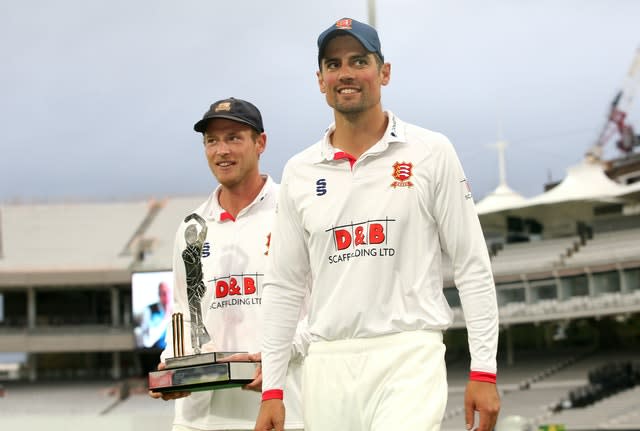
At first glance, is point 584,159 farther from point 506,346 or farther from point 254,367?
point 254,367

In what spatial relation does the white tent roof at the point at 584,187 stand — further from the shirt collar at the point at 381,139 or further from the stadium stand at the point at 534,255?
the shirt collar at the point at 381,139

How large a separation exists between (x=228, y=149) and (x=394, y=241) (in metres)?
1.61

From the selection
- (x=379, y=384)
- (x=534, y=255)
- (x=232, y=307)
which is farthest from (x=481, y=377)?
(x=534, y=255)

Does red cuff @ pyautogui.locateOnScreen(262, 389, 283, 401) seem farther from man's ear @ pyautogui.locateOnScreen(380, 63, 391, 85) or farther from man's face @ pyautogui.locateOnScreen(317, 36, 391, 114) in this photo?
man's ear @ pyautogui.locateOnScreen(380, 63, 391, 85)

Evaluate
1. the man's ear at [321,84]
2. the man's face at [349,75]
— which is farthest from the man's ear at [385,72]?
the man's ear at [321,84]

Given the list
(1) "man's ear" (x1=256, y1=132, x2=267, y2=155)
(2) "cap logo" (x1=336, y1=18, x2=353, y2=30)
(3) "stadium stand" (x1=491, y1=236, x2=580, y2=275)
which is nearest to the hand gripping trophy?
(1) "man's ear" (x1=256, y1=132, x2=267, y2=155)

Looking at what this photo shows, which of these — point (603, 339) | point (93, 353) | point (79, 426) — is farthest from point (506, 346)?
point (79, 426)

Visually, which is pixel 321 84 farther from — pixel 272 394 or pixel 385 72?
pixel 272 394

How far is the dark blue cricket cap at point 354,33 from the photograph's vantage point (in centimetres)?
371

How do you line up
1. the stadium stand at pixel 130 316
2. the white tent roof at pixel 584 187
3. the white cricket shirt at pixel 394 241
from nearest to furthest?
1. the white cricket shirt at pixel 394 241
2. the stadium stand at pixel 130 316
3. the white tent roof at pixel 584 187

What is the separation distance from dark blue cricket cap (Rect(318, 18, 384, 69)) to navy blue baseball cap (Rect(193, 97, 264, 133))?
1306 mm

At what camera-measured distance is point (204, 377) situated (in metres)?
4.48

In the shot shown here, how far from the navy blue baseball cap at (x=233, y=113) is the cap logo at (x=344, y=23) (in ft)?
4.40

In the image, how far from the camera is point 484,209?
167 ft
